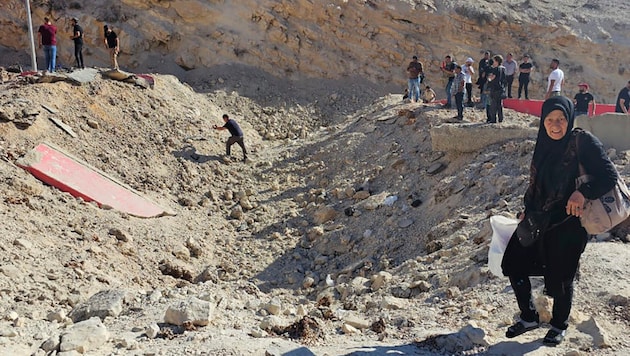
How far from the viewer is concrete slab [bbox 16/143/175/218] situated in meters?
8.48

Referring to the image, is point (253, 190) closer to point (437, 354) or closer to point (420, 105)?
point (420, 105)

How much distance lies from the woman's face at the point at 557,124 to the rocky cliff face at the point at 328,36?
1367cm

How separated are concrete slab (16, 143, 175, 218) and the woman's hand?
6895mm

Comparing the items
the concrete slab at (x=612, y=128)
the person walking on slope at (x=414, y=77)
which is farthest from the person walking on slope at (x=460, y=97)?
Result: the concrete slab at (x=612, y=128)

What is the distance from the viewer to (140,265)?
7.57 m

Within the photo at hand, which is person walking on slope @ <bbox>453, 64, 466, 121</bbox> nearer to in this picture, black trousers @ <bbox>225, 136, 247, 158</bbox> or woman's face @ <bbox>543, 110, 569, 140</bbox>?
black trousers @ <bbox>225, 136, 247, 158</bbox>

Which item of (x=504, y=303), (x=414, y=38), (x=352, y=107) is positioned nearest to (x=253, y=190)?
(x=352, y=107)

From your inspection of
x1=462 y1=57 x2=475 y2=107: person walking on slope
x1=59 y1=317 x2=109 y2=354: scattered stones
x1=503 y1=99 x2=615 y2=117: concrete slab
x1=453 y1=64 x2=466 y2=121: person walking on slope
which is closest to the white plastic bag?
x1=59 y1=317 x2=109 y2=354: scattered stones

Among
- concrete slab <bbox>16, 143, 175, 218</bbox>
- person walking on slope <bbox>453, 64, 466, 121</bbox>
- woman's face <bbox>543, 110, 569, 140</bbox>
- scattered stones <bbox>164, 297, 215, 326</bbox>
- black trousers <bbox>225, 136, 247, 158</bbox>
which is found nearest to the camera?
woman's face <bbox>543, 110, 569, 140</bbox>

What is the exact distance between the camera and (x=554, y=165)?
3686mm

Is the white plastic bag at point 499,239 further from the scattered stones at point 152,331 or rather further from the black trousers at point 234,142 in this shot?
the black trousers at point 234,142

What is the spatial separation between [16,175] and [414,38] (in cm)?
1296

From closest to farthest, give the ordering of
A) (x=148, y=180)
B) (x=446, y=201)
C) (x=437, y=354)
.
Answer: (x=437, y=354) → (x=446, y=201) → (x=148, y=180)

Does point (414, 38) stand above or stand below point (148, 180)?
above
